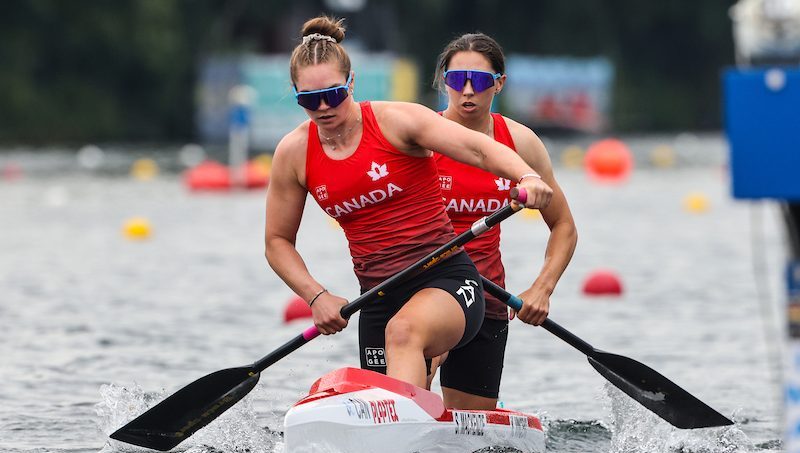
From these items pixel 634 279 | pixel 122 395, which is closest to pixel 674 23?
pixel 634 279

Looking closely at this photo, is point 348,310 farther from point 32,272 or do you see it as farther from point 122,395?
point 32,272

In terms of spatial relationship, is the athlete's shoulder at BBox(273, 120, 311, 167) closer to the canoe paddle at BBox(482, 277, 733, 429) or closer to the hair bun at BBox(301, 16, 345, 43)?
the hair bun at BBox(301, 16, 345, 43)

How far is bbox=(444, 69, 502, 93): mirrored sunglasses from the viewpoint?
6270mm

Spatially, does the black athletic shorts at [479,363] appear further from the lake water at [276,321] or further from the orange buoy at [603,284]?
the orange buoy at [603,284]

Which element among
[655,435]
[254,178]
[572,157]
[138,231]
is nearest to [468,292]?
[655,435]

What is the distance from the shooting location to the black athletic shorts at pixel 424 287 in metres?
5.92

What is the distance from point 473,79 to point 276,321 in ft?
18.2

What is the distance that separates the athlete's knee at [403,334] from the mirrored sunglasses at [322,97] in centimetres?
84

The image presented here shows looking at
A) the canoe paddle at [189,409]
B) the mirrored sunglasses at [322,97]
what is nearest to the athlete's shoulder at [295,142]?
the mirrored sunglasses at [322,97]

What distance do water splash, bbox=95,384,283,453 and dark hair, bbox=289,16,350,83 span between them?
1.84 m

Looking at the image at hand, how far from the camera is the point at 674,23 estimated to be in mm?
60375

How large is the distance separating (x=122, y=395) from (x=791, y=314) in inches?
164

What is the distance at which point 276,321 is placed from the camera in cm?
1152

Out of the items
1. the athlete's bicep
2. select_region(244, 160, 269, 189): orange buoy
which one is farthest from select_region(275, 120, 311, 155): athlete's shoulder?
select_region(244, 160, 269, 189): orange buoy
